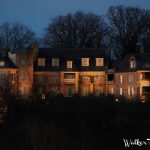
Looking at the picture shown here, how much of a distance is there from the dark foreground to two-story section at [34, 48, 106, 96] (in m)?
13.3

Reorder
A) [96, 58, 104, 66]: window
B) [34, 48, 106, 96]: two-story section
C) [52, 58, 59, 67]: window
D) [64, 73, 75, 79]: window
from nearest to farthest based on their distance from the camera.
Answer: [34, 48, 106, 96]: two-story section, [64, 73, 75, 79]: window, [96, 58, 104, 66]: window, [52, 58, 59, 67]: window

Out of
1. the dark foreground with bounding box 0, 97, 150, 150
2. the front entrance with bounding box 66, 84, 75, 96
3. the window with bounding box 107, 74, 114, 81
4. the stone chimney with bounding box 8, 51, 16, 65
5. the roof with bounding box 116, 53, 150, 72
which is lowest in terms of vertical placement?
the dark foreground with bounding box 0, 97, 150, 150

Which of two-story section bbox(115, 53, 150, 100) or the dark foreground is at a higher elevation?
two-story section bbox(115, 53, 150, 100)

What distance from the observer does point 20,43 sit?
118375mm

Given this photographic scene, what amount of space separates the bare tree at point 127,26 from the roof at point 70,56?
39.2ft

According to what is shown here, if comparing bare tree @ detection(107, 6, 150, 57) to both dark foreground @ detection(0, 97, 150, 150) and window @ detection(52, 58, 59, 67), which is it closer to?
window @ detection(52, 58, 59, 67)

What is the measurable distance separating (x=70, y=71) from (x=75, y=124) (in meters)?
27.4

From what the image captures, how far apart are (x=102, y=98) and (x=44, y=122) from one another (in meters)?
16.6

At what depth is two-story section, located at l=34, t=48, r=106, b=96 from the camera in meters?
98.1

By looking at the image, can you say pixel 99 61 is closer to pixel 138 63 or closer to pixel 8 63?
pixel 138 63

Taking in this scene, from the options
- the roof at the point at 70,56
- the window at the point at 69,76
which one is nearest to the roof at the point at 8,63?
the roof at the point at 70,56

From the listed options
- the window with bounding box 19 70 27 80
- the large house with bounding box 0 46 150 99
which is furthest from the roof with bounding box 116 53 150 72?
the window with bounding box 19 70 27 80

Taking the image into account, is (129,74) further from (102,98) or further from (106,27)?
(106,27)

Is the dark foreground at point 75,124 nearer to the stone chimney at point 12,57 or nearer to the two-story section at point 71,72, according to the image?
the two-story section at point 71,72
